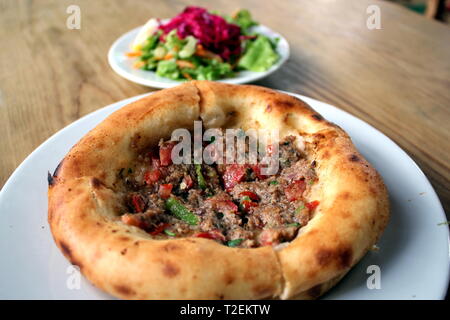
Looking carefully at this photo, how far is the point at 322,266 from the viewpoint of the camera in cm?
225

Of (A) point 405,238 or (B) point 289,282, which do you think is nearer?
(B) point 289,282

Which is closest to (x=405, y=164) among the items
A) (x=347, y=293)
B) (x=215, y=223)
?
(x=347, y=293)

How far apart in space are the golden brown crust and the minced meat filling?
0.09 meters

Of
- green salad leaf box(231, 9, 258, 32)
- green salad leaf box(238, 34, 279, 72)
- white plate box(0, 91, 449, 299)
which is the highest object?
green salad leaf box(231, 9, 258, 32)

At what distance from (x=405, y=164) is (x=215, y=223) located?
1545 mm

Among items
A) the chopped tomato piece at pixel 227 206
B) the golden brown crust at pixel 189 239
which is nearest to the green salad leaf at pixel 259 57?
the golden brown crust at pixel 189 239

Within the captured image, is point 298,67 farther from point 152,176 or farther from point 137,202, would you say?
point 137,202

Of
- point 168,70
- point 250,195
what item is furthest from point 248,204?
point 168,70

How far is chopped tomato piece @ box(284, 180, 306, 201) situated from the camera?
9.48ft

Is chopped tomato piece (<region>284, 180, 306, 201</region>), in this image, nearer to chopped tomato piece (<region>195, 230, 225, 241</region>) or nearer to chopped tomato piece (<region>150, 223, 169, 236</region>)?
chopped tomato piece (<region>195, 230, 225, 241</region>)

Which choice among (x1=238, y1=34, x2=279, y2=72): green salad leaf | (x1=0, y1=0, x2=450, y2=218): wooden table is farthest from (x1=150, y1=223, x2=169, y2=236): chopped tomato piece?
(x1=238, y1=34, x2=279, y2=72): green salad leaf

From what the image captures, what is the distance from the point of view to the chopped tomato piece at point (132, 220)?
255 cm
